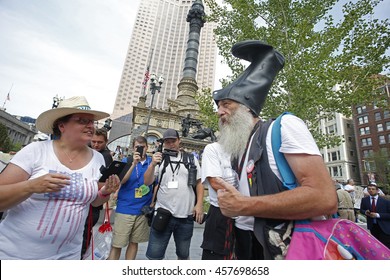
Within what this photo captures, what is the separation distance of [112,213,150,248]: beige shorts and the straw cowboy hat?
182 centimetres

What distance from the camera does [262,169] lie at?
122 cm

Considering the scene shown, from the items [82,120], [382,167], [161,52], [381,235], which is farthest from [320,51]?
[161,52]

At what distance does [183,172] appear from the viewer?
10.2 feet

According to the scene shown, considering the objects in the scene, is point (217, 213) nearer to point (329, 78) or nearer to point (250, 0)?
point (329, 78)

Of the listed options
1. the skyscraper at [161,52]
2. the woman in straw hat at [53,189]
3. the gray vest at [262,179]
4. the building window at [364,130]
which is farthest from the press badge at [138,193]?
the skyscraper at [161,52]

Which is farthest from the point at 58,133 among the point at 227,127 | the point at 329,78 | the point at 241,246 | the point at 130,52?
the point at 130,52

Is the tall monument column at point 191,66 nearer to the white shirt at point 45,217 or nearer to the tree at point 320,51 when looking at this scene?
the tree at point 320,51

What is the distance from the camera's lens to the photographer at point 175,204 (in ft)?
9.24

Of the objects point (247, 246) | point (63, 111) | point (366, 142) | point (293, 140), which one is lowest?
point (247, 246)

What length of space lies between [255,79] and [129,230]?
2.92 metres

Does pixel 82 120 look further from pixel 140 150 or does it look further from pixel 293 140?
pixel 293 140

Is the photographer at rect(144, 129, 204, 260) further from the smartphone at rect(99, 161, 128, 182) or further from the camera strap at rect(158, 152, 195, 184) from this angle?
the smartphone at rect(99, 161, 128, 182)

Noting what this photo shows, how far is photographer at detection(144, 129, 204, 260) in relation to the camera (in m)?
2.82

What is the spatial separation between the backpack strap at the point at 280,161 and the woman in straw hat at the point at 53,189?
4.71 ft
